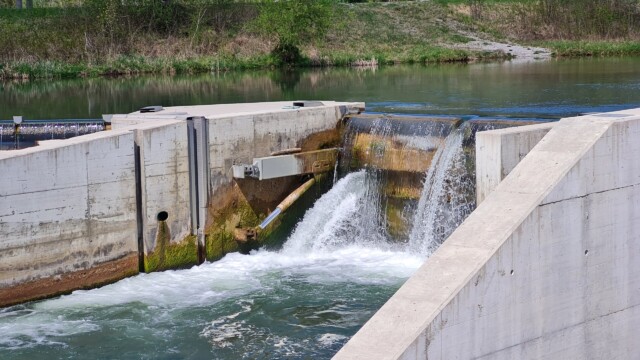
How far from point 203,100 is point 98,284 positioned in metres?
18.1

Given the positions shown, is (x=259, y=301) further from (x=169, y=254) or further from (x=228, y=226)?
(x=228, y=226)

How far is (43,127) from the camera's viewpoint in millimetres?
19125

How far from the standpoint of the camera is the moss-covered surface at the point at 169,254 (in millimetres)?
15961

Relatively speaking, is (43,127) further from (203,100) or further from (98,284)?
(203,100)

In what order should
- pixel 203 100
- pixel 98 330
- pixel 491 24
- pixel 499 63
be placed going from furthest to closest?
pixel 491 24, pixel 499 63, pixel 203 100, pixel 98 330

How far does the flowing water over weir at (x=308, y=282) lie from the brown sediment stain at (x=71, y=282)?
139mm

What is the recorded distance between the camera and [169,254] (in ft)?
53.0

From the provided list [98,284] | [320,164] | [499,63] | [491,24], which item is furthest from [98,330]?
[491,24]

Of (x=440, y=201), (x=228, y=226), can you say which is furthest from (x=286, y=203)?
(x=440, y=201)

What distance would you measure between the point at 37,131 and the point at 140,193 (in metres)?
4.32

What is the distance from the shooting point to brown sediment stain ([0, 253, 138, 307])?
1446 centimetres

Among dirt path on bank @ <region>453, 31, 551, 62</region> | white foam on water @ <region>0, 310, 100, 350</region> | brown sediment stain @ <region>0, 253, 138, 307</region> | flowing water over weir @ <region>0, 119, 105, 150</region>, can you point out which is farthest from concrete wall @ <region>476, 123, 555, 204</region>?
dirt path on bank @ <region>453, 31, 551, 62</region>

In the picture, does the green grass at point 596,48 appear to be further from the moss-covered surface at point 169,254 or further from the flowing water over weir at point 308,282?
the moss-covered surface at point 169,254

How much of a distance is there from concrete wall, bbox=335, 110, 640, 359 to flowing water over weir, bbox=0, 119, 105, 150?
1027 cm
